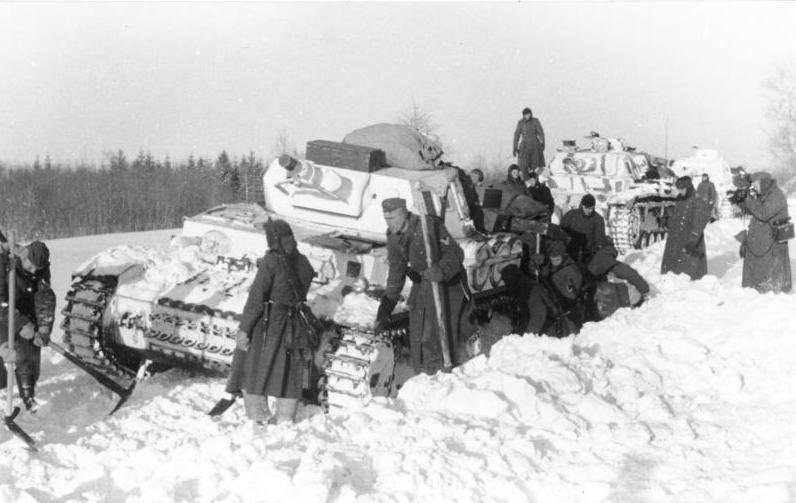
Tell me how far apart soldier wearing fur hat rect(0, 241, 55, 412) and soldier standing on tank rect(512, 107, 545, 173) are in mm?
13143

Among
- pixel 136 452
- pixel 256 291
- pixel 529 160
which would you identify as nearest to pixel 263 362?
pixel 256 291

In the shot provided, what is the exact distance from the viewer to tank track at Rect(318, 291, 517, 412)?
6.68 metres

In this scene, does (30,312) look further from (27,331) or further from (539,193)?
(539,193)

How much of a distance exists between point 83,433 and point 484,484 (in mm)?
3175

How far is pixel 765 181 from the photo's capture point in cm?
961

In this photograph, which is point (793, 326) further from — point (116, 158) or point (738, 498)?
point (116, 158)

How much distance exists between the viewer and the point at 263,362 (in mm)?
6434

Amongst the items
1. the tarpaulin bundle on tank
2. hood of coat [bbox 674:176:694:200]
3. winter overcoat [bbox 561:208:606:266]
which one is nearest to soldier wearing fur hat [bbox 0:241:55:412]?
the tarpaulin bundle on tank

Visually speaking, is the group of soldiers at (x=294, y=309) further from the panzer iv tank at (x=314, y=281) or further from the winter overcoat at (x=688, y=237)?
the winter overcoat at (x=688, y=237)

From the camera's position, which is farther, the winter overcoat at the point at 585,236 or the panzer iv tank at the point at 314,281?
the winter overcoat at the point at 585,236

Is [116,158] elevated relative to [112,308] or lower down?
lower down

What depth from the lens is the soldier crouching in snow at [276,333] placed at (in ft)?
20.8

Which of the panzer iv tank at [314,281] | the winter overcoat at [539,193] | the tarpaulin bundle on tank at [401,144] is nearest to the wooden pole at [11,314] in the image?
the panzer iv tank at [314,281]

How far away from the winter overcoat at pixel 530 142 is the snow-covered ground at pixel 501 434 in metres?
10.5
